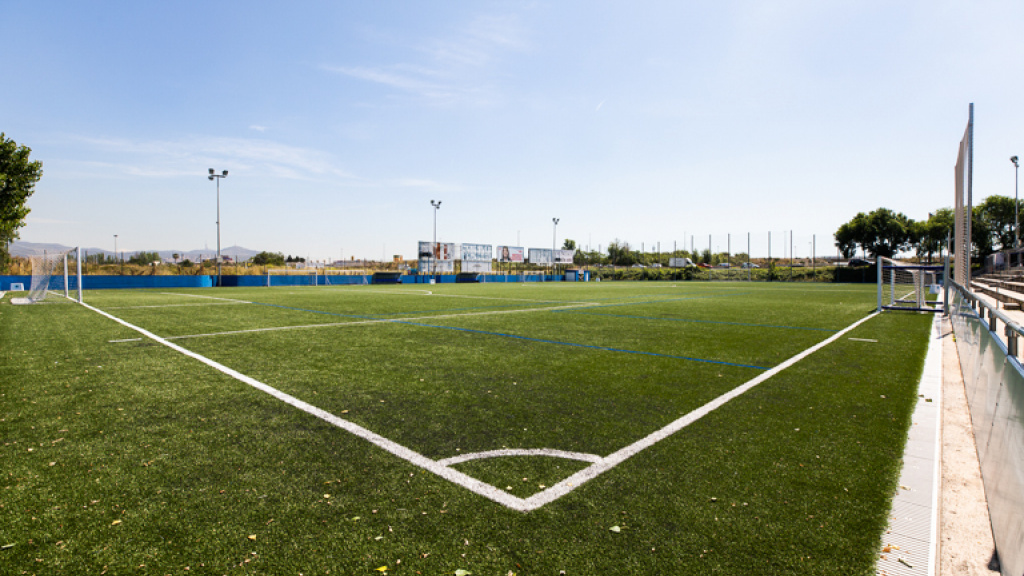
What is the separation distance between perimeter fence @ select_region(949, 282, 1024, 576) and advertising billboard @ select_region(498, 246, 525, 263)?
57243mm

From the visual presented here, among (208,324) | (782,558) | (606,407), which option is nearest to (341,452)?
(606,407)

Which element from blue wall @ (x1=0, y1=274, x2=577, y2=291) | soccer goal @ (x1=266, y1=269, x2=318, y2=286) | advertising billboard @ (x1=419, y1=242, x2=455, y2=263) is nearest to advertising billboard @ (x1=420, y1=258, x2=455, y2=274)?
advertising billboard @ (x1=419, y1=242, x2=455, y2=263)

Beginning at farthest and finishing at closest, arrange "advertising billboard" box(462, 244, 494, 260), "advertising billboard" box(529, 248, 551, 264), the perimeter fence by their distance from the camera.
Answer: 1. "advertising billboard" box(529, 248, 551, 264)
2. "advertising billboard" box(462, 244, 494, 260)
3. the perimeter fence

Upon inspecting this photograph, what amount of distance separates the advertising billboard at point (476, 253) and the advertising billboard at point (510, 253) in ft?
8.32

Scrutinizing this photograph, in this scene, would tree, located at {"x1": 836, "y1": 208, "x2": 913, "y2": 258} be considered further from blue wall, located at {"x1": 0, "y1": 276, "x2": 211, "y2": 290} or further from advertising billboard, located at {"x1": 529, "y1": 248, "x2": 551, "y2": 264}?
blue wall, located at {"x1": 0, "y1": 276, "x2": 211, "y2": 290}

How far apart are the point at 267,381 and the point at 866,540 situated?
545 cm

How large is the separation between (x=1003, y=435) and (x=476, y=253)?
55.3m

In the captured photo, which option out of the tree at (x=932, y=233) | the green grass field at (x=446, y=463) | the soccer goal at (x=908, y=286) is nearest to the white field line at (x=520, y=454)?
the green grass field at (x=446, y=463)

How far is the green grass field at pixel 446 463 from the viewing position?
222 cm

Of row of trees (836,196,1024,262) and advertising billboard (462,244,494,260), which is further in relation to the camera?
row of trees (836,196,1024,262)

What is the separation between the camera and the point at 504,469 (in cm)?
313

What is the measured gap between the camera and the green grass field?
7.30 ft

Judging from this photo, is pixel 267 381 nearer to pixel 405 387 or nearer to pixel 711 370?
pixel 405 387

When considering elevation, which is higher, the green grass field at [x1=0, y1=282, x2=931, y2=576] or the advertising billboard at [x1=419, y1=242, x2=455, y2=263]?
the advertising billboard at [x1=419, y1=242, x2=455, y2=263]
